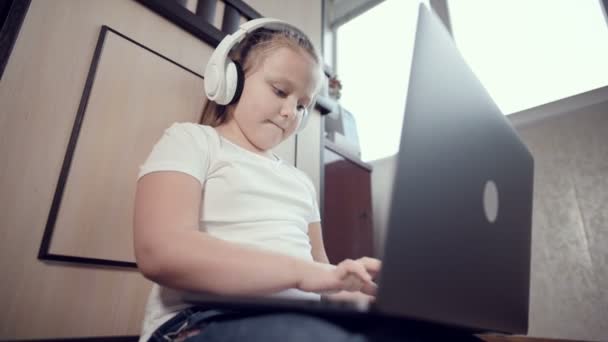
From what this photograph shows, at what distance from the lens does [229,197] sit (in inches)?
22.1

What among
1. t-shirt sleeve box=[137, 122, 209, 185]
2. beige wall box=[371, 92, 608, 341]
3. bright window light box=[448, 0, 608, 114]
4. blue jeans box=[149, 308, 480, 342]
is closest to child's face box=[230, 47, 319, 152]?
t-shirt sleeve box=[137, 122, 209, 185]

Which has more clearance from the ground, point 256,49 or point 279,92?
point 256,49

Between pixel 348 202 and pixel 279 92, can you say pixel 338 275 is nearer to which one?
pixel 279 92

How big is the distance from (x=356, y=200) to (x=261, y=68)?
1081 mm

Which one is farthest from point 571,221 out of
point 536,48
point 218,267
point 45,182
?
point 45,182

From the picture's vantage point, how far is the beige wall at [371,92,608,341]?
4.15ft

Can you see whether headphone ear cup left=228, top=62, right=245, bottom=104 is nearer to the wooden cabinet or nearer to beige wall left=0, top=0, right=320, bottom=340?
beige wall left=0, top=0, right=320, bottom=340

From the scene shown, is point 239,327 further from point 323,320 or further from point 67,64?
point 67,64

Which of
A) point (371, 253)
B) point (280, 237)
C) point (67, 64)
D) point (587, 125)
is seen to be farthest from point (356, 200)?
point (67, 64)

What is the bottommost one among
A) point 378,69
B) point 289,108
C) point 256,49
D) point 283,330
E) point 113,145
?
point 283,330

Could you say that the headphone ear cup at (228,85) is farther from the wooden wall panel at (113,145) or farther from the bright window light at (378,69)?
the bright window light at (378,69)

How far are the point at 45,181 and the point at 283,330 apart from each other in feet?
1.55

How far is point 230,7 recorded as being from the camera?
3.18ft

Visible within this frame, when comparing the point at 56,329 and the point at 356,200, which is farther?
the point at 356,200
